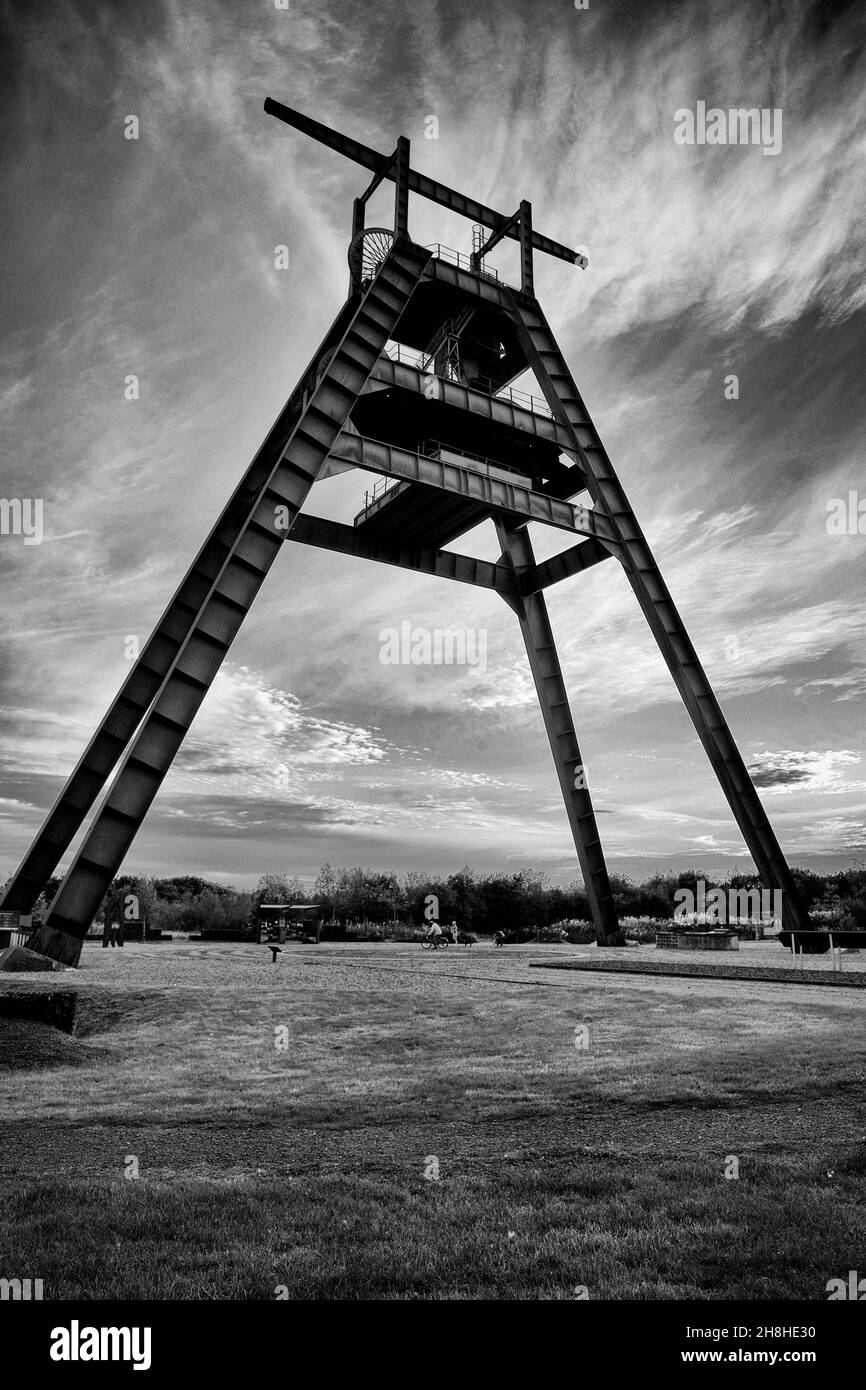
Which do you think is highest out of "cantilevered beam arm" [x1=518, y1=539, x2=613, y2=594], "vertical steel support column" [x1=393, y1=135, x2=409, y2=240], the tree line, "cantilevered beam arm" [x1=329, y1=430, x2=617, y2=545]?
"vertical steel support column" [x1=393, y1=135, x2=409, y2=240]

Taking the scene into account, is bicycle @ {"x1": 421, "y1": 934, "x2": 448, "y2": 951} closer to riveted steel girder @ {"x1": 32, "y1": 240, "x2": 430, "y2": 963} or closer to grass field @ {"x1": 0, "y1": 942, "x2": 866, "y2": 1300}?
riveted steel girder @ {"x1": 32, "y1": 240, "x2": 430, "y2": 963}

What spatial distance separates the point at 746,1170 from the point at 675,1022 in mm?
6616

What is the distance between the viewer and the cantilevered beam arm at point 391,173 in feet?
80.1

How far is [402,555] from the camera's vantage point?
2784cm

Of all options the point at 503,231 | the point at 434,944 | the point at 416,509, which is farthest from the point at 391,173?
the point at 434,944

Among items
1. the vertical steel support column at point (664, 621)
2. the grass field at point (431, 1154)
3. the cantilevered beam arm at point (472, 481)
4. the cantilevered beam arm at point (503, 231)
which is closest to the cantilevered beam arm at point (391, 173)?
the cantilevered beam arm at point (503, 231)

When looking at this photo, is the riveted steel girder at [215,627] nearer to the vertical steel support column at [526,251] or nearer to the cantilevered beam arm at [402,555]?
the cantilevered beam arm at [402,555]

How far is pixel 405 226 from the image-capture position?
24438 millimetres

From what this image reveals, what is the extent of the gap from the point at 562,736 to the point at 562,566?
5746 millimetres

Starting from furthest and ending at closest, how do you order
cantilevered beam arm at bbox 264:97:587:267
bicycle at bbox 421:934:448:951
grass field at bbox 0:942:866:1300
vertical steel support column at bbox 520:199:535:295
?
bicycle at bbox 421:934:448:951 → vertical steel support column at bbox 520:199:535:295 → cantilevered beam arm at bbox 264:97:587:267 → grass field at bbox 0:942:866:1300

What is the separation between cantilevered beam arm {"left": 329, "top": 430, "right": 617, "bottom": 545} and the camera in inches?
840

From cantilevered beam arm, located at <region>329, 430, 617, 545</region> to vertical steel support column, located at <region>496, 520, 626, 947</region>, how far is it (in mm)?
4072

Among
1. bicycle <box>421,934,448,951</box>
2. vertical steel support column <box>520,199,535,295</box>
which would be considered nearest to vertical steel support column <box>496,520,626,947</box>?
bicycle <box>421,934,448,951</box>

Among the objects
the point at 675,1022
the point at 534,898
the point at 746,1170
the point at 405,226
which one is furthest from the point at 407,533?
the point at 534,898
